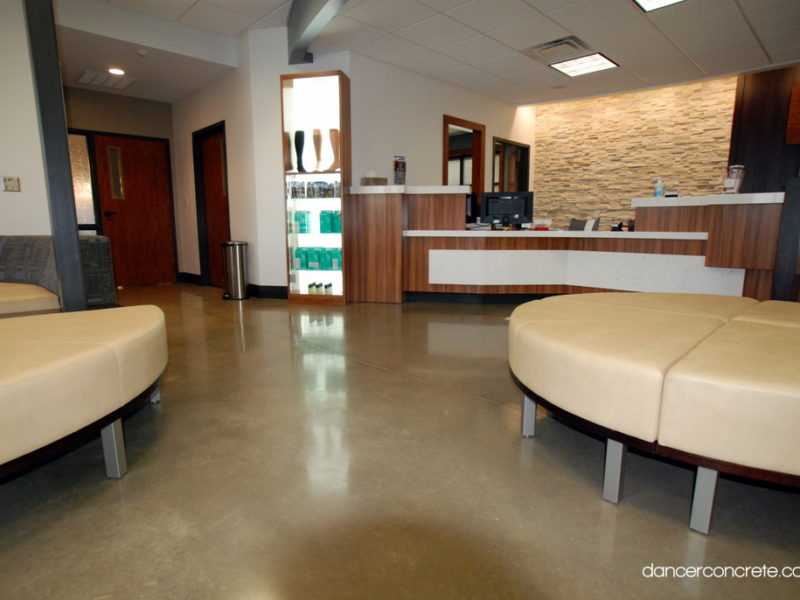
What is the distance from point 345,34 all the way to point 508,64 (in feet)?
7.61

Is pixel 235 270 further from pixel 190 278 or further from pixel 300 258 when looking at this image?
pixel 190 278

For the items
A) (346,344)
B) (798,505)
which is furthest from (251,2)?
(798,505)

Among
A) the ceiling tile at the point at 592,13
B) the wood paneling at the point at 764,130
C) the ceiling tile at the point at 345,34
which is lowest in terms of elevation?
the wood paneling at the point at 764,130

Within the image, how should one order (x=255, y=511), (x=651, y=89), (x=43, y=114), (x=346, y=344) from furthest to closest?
(x=651, y=89) → (x=346, y=344) → (x=43, y=114) → (x=255, y=511)

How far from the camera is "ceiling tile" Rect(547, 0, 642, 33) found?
427cm

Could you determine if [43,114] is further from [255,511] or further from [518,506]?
[518,506]

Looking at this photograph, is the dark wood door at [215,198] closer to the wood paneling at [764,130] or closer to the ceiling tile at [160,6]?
the ceiling tile at [160,6]

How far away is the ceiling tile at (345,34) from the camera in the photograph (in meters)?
4.57

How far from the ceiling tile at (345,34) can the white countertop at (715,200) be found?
335cm

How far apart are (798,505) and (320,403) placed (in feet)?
6.34

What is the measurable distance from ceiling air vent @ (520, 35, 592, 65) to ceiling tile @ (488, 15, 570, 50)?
0.38 ft

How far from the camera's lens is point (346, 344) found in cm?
339

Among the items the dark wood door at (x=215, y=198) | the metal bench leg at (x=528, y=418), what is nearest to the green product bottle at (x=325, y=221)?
the dark wood door at (x=215, y=198)

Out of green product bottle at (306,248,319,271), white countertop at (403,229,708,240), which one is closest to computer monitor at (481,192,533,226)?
white countertop at (403,229,708,240)
